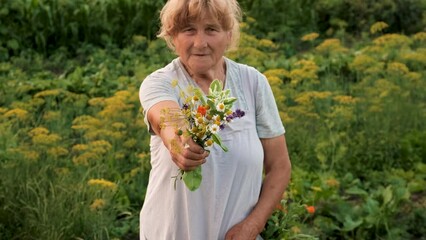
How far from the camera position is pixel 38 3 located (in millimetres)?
9930

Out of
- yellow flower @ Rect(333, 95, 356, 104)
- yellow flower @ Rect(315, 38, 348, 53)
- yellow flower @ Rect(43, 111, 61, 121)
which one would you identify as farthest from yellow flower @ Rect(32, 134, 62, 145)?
yellow flower @ Rect(315, 38, 348, 53)

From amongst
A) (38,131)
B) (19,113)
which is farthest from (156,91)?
(19,113)

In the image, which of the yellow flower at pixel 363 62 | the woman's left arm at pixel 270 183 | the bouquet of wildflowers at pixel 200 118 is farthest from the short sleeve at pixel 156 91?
the yellow flower at pixel 363 62

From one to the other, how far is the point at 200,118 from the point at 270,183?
1.94 ft

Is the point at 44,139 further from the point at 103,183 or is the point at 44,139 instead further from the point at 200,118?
the point at 200,118

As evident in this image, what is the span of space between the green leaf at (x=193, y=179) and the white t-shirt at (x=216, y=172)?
0.17 meters

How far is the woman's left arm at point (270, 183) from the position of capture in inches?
109

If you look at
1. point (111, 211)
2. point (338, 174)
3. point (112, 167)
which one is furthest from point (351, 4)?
point (111, 211)

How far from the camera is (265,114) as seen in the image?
280 cm

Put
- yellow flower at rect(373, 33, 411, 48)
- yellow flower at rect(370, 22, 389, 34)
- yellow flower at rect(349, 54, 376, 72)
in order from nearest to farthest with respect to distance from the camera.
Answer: yellow flower at rect(349, 54, 376, 72) → yellow flower at rect(373, 33, 411, 48) → yellow flower at rect(370, 22, 389, 34)

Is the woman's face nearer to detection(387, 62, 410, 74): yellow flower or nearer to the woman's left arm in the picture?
the woman's left arm

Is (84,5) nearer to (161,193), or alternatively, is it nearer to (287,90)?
(287,90)

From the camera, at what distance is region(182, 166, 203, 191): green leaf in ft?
8.11

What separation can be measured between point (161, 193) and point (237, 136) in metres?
0.31
